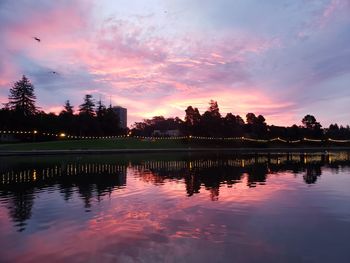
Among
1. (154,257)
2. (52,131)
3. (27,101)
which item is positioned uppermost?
(27,101)

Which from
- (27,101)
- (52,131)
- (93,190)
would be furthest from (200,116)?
(93,190)

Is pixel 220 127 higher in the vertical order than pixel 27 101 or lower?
lower


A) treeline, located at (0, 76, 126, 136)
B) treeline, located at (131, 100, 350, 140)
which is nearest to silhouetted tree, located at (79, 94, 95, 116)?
treeline, located at (0, 76, 126, 136)

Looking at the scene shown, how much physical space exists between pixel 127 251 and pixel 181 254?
133 centimetres

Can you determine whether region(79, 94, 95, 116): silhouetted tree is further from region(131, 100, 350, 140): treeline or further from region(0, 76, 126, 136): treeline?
region(131, 100, 350, 140): treeline

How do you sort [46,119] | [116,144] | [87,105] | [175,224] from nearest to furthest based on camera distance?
1. [175,224]
2. [116,144]
3. [46,119]
4. [87,105]

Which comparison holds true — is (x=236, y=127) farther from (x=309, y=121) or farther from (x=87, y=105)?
(x=309, y=121)

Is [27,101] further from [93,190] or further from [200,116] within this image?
[93,190]

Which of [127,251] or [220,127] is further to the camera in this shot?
[220,127]

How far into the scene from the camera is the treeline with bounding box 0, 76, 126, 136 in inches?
3748

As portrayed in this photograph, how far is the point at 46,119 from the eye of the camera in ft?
342

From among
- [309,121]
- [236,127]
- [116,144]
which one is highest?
[309,121]

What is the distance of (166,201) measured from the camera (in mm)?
17109

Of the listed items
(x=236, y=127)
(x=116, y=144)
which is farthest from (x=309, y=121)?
Answer: (x=116, y=144)
